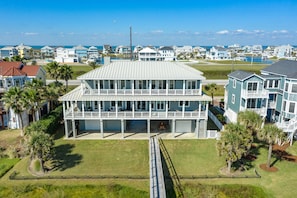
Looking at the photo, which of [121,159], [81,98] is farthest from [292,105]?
[81,98]

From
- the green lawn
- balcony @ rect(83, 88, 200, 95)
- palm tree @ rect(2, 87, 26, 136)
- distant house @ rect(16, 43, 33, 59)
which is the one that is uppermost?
distant house @ rect(16, 43, 33, 59)

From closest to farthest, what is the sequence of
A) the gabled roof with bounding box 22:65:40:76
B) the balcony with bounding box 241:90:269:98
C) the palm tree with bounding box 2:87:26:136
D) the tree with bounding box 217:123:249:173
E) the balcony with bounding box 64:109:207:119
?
the tree with bounding box 217:123:249:173, the palm tree with bounding box 2:87:26:136, the balcony with bounding box 64:109:207:119, the balcony with bounding box 241:90:269:98, the gabled roof with bounding box 22:65:40:76

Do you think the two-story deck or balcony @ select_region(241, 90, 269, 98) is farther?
balcony @ select_region(241, 90, 269, 98)

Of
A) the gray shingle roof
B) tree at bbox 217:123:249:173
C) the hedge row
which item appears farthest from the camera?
the gray shingle roof

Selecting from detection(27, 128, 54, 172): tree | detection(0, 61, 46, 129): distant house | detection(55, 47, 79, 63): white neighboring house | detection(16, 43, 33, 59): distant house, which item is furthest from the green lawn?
detection(16, 43, 33, 59): distant house

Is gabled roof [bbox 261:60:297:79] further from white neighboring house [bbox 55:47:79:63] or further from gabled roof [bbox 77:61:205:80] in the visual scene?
white neighboring house [bbox 55:47:79:63]

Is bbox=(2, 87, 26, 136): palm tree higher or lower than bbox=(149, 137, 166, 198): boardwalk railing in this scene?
higher

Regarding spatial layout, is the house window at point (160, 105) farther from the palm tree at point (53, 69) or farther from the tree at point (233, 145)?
the palm tree at point (53, 69)

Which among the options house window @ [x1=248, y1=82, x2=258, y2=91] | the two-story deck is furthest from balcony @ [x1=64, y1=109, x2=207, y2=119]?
house window @ [x1=248, y1=82, x2=258, y2=91]
